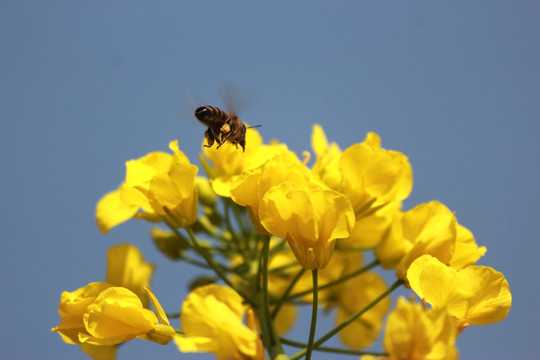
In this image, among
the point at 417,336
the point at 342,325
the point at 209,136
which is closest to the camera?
the point at 417,336

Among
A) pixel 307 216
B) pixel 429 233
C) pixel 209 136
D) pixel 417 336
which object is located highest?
pixel 209 136

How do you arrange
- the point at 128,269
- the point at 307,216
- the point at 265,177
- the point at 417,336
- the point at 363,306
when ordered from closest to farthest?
the point at 417,336, the point at 307,216, the point at 265,177, the point at 128,269, the point at 363,306

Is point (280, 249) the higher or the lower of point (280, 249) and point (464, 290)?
the higher

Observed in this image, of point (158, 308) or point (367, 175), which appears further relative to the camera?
point (367, 175)

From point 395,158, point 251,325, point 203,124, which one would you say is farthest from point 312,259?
point 203,124

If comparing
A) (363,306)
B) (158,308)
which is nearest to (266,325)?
(158,308)

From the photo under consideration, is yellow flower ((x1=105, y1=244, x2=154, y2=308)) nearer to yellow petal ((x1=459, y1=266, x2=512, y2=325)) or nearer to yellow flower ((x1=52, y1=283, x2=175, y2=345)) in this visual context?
yellow flower ((x1=52, y1=283, x2=175, y2=345))

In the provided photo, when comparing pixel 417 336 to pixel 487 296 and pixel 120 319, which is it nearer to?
pixel 487 296
